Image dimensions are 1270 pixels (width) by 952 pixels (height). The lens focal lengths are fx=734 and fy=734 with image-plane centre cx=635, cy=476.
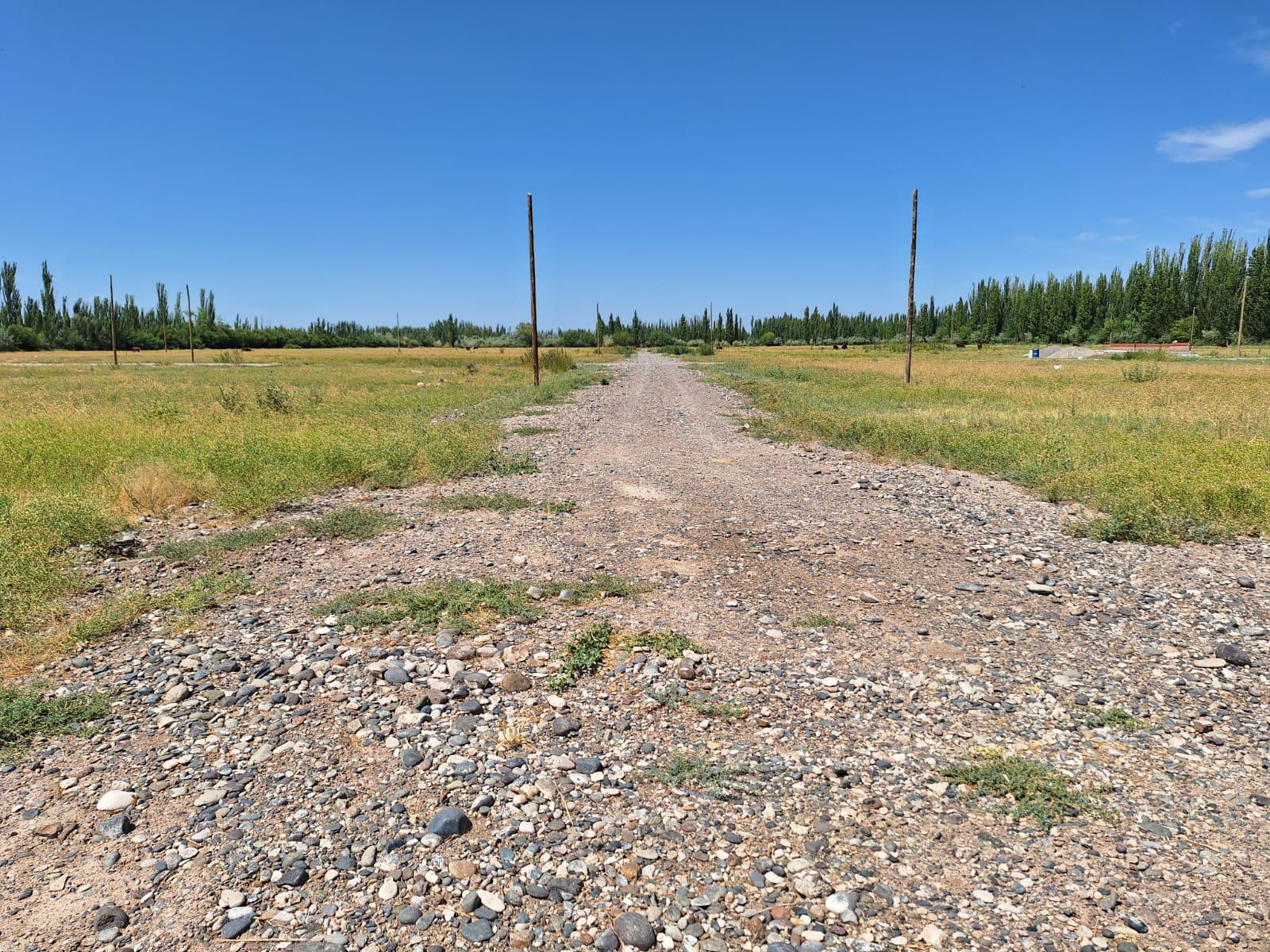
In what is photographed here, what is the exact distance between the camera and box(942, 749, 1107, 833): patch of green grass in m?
3.21

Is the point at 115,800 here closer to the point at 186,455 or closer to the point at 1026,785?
the point at 1026,785

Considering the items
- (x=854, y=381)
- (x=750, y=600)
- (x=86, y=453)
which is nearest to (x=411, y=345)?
(x=854, y=381)

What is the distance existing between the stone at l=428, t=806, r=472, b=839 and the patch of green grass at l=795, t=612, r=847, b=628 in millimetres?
2871

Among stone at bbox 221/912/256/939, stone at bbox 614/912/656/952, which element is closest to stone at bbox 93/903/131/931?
stone at bbox 221/912/256/939

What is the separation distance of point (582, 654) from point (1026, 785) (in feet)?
8.20

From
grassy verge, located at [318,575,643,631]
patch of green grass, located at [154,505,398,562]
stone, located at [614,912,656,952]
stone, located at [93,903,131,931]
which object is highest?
patch of green grass, located at [154,505,398,562]

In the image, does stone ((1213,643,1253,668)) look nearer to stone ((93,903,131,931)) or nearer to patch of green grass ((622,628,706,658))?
patch of green grass ((622,628,706,658))

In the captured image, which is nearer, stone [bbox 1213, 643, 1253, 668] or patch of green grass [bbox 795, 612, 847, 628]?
stone [bbox 1213, 643, 1253, 668]

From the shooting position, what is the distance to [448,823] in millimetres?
3082

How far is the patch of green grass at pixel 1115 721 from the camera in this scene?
3.91 m

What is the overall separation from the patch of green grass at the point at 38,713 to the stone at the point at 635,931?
312cm

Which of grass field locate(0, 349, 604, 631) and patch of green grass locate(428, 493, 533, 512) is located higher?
grass field locate(0, 349, 604, 631)

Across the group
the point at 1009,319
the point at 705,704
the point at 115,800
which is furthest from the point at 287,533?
the point at 1009,319

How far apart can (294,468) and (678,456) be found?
593cm
